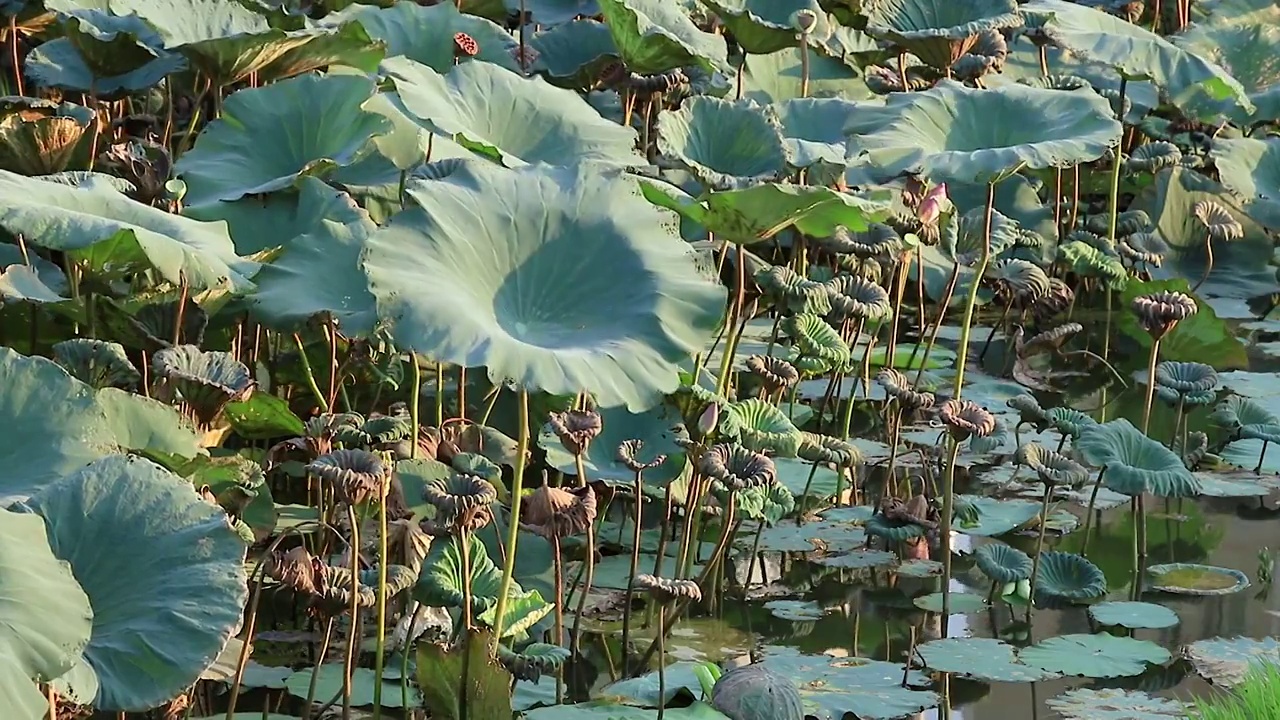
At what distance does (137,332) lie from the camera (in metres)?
2.70

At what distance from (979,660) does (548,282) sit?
937 millimetres

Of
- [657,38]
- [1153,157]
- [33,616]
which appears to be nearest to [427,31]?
[657,38]

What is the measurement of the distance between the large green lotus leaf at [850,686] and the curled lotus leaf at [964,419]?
375 millimetres

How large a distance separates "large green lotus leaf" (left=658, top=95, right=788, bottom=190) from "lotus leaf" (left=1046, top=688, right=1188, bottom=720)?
1.04 metres

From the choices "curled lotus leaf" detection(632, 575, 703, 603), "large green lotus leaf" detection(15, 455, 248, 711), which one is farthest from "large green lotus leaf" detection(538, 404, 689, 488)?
"large green lotus leaf" detection(15, 455, 248, 711)

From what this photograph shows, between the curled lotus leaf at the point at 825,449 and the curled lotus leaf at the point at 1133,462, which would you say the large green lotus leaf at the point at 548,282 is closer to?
the curled lotus leaf at the point at 825,449

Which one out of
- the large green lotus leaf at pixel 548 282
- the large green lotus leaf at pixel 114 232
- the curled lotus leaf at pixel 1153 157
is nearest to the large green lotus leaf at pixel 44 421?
the large green lotus leaf at pixel 114 232

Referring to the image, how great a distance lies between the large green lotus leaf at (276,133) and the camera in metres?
3.01

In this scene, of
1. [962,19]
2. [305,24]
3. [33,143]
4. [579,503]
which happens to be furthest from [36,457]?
[962,19]

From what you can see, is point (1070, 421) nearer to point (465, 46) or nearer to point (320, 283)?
point (320, 283)

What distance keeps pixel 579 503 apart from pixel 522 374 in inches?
17.3

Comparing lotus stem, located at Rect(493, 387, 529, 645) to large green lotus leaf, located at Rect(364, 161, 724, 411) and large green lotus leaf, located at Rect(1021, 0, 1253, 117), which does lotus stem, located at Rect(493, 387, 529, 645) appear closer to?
large green lotus leaf, located at Rect(364, 161, 724, 411)

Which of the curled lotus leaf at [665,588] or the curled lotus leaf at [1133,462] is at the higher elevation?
the curled lotus leaf at [665,588]

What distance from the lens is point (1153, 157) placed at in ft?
15.9
